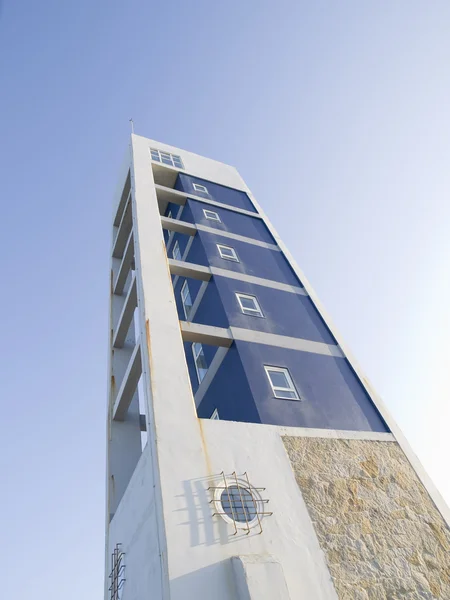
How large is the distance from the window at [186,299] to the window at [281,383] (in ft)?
17.6

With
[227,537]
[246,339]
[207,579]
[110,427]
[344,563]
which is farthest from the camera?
[110,427]

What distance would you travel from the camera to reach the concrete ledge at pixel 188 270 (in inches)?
516

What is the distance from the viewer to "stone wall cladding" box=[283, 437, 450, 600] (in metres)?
7.52

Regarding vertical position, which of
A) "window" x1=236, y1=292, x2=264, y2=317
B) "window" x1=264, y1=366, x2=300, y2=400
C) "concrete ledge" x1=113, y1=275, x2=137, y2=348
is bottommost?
"window" x1=264, y1=366, x2=300, y2=400

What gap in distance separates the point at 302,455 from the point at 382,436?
2.92m

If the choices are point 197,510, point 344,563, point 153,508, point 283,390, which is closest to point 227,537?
point 197,510

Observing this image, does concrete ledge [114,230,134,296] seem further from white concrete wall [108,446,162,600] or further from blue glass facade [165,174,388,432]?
white concrete wall [108,446,162,600]

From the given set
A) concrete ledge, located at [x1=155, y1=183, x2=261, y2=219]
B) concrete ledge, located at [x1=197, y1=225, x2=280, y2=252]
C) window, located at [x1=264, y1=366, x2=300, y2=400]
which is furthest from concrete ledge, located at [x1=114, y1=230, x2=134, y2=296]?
window, located at [x1=264, y1=366, x2=300, y2=400]

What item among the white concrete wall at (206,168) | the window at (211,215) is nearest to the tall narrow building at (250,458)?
the window at (211,215)

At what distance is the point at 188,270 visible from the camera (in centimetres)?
1338

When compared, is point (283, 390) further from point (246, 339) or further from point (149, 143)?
point (149, 143)

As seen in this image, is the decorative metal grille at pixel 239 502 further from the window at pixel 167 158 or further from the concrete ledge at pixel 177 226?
the window at pixel 167 158

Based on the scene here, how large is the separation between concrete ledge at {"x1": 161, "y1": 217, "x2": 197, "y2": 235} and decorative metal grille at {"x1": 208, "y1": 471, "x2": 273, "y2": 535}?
991 centimetres

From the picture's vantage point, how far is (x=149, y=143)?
22.0 m
